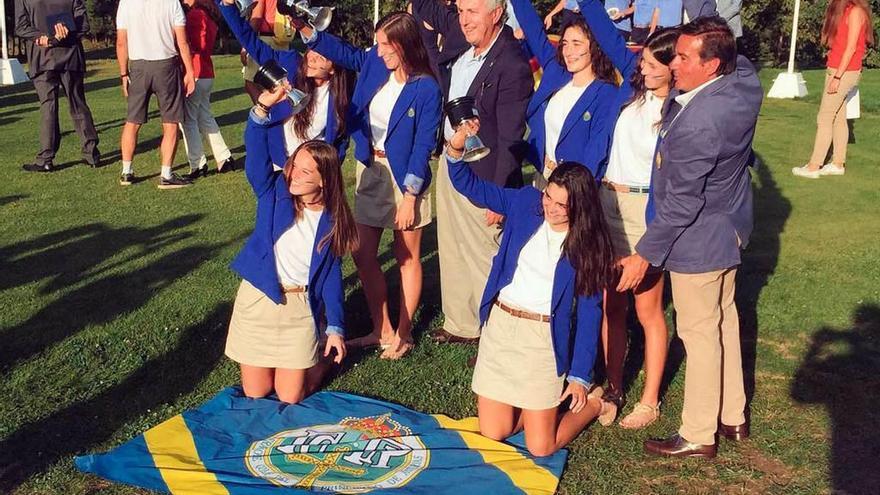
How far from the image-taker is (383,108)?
215 inches

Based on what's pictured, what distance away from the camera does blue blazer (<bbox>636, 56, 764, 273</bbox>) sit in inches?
153

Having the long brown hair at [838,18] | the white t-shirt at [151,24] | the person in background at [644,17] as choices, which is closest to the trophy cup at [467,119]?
the person in background at [644,17]

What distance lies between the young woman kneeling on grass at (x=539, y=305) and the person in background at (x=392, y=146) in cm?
98

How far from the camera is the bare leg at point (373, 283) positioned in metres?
5.70

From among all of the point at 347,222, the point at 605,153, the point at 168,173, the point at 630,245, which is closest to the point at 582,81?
the point at 605,153

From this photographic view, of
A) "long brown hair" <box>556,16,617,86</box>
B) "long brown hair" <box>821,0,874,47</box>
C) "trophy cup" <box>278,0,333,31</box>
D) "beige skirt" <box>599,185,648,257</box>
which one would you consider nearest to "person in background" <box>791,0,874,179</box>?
"long brown hair" <box>821,0,874,47</box>

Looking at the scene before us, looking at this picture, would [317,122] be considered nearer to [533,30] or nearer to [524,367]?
A: [533,30]

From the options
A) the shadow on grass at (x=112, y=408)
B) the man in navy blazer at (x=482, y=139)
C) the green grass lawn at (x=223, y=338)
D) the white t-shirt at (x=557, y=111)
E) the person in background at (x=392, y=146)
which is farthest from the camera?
the person in background at (x=392, y=146)

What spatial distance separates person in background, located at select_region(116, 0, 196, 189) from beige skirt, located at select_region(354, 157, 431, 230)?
428 centimetres

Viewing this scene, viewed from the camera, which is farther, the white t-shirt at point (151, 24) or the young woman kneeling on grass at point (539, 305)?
the white t-shirt at point (151, 24)

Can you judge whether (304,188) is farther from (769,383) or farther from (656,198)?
(769,383)

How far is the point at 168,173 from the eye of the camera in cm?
935

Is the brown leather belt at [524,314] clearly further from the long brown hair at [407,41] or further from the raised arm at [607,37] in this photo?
the long brown hair at [407,41]

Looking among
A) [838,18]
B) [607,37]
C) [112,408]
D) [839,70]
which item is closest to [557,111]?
[607,37]
